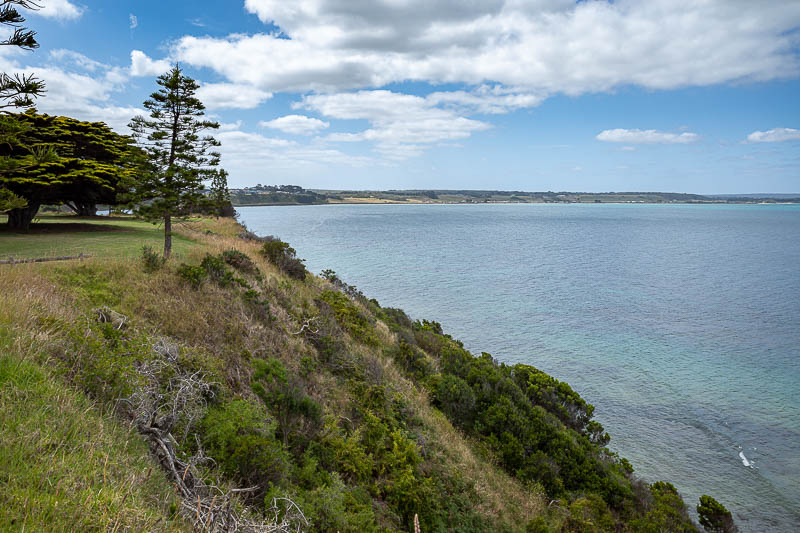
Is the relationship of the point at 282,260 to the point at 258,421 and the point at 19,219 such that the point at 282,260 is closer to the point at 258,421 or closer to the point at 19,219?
the point at 19,219

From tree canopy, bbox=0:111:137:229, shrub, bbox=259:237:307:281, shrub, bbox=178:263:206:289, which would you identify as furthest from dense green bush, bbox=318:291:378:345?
tree canopy, bbox=0:111:137:229

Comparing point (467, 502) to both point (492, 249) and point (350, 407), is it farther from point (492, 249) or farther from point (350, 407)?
point (492, 249)

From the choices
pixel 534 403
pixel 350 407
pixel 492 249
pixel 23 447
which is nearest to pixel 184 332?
pixel 350 407

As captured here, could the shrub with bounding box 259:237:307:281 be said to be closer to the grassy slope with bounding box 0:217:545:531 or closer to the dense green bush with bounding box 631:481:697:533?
the grassy slope with bounding box 0:217:545:531

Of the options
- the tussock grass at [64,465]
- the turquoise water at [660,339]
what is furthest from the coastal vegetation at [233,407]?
the turquoise water at [660,339]

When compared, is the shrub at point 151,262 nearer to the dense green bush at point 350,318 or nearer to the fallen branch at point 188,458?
the fallen branch at point 188,458

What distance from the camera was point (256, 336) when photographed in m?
10.6

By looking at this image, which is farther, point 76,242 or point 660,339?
point 660,339

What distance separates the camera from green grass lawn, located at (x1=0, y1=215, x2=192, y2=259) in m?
13.2

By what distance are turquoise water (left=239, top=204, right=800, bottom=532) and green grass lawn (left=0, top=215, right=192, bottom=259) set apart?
17.5 metres

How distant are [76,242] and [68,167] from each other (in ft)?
22.3

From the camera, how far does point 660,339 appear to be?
27344 mm

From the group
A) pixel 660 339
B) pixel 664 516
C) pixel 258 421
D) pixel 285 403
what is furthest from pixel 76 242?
pixel 660 339

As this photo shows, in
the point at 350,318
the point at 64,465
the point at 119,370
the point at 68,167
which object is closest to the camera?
the point at 64,465
